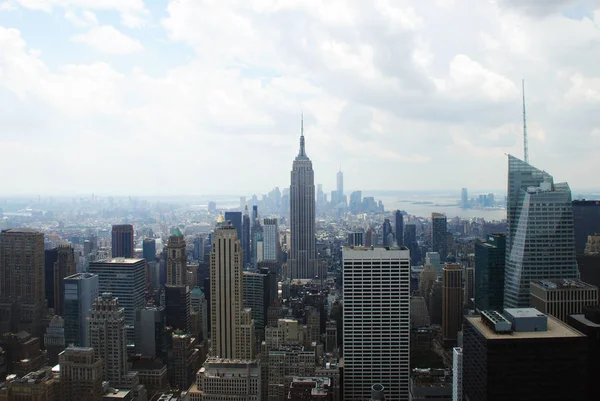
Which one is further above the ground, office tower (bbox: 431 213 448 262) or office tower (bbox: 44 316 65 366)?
office tower (bbox: 431 213 448 262)

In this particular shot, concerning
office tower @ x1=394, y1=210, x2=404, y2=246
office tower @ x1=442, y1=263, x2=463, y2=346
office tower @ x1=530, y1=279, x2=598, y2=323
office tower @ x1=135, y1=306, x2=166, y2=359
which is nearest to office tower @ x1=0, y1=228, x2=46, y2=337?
office tower @ x1=135, y1=306, x2=166, y2=359

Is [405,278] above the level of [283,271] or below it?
above

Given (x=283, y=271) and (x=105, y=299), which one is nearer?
(x=105, y=299)

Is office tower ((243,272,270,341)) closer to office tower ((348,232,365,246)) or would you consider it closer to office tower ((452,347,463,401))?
office tower ((348,232,365,246))

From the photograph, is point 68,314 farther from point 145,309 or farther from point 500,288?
point 500,288

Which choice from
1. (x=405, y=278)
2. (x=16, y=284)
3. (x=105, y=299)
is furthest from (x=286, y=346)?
(x=16, y=284)

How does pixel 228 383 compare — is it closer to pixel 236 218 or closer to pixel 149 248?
pixel 149 248

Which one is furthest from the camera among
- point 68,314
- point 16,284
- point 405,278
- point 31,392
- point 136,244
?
point 136,244
